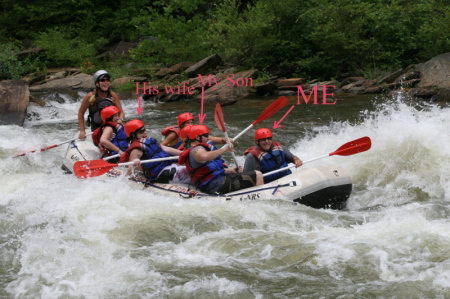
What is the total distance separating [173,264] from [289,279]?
91 cm

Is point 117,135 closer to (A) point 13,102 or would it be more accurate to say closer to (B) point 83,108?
(B) point 83,108

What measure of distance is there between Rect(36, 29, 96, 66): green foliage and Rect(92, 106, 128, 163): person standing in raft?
582 inches

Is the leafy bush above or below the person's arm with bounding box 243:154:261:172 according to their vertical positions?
above

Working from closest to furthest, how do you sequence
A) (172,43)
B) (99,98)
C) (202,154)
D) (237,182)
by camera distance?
(202,154)
(237,182)
(99,98)
(172,43)

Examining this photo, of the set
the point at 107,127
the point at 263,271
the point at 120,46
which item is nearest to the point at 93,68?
the point at 120,46

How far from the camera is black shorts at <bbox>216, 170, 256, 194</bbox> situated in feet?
18.0

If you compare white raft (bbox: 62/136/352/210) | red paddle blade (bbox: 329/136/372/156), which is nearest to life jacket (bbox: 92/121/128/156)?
white raft (bbox: 62/136/352/210)

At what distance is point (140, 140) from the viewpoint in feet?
19.3

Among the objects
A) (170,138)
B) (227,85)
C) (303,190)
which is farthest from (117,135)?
(227,85)

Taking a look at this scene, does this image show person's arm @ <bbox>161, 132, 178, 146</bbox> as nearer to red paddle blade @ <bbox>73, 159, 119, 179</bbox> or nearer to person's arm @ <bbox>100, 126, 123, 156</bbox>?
person's arm @ <bbox>100, 126, 123, 156</bbox>

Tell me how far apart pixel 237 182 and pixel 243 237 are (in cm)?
101

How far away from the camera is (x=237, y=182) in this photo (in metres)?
5.51

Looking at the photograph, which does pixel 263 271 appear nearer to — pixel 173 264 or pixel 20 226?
pixel 173 264

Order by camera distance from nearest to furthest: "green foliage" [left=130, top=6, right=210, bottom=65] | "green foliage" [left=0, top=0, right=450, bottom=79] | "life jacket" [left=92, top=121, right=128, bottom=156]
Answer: "life jacket" [left=92, top=121, right=128, bottom=156] → "green foliage" [left=0, top=0, right=450, bottom=79] → "green foliage" [left=130, top=6, right=210, bottom=65]
